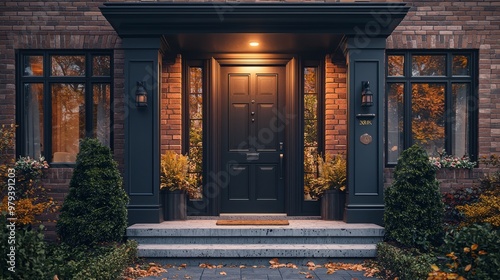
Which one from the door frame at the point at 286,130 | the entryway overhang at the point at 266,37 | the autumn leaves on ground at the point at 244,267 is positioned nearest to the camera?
the autumn leaves on ground at the point at 244,267

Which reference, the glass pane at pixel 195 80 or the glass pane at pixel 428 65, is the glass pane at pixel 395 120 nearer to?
the glass pane at pixel 428 65


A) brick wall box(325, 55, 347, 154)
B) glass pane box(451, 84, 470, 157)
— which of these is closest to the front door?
brick wall box(325, 55, 347, 154)

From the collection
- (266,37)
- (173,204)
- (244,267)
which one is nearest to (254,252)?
(244,267)

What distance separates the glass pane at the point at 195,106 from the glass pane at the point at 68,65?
1.93 meters

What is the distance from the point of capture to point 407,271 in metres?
5.65

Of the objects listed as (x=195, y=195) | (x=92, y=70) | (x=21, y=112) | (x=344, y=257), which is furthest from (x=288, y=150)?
(x=21, y=112)

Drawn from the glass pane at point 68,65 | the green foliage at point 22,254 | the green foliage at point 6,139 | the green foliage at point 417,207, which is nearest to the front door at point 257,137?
the glass pane at point 68,65

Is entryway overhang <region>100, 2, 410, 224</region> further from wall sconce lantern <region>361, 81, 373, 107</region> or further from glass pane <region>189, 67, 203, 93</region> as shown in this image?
glass pane <region>189, 67, 203, 93</region>

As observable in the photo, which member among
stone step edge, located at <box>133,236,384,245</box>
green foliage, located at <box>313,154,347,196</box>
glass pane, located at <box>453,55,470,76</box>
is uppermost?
glass pane, located at <box>453,55,470,76</box>

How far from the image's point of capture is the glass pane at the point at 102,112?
8820mm

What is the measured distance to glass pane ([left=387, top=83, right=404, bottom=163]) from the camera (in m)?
8.91

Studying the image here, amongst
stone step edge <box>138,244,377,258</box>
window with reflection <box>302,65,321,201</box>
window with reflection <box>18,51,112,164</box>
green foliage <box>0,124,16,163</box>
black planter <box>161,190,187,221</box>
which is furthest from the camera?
window with reflection <box>302,65,321,201</box>

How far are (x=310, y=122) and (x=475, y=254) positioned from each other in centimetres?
459

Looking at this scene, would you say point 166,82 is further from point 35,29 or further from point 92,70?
point 35,29
